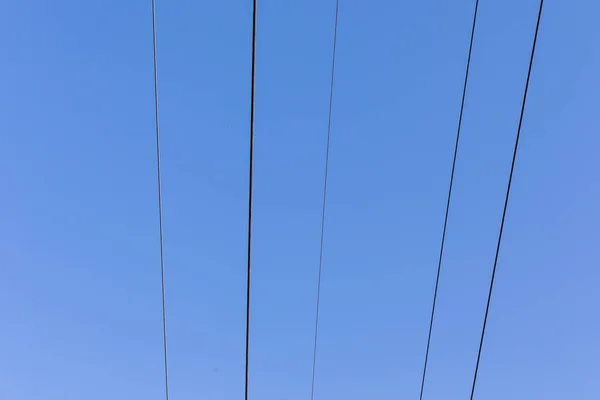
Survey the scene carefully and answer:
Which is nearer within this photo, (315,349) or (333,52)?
(333,52)

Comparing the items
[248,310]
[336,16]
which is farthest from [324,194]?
[248,310]

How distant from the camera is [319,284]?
4.46 metres

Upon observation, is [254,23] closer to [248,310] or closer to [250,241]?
[250,241]

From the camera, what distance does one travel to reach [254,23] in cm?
184

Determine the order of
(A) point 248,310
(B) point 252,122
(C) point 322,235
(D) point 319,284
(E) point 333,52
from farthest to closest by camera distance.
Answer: (D) point 319,284 → (C) point 322,235 → (E) point 333,52 → (A) point 248,310 → (B) point 252,122

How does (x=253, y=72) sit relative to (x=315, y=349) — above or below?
above

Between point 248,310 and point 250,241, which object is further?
point 248,310

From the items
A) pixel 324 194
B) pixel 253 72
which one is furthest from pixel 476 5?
pixel 253 72

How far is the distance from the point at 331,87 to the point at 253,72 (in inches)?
75.2

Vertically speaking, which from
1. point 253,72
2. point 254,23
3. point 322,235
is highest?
point 254,23

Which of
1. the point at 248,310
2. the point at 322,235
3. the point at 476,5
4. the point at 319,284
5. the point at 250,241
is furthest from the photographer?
the point at 319,284

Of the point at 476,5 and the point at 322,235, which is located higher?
the point at 476,5

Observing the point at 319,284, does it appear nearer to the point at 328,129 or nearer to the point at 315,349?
the point at 315,349

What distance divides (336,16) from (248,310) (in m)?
2.58
